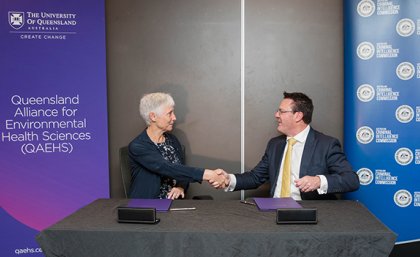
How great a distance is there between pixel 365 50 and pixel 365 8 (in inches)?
13.6

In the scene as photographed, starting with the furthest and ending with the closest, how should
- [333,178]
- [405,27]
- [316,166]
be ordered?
[405,27], [316,166], [333,178]

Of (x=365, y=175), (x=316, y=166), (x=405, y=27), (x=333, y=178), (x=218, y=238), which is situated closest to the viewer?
(x=218, y=238)

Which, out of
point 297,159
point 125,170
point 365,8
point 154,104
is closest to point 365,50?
point 365,8

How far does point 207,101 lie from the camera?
3.79 meters

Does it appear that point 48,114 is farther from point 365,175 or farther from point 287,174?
point 365,175

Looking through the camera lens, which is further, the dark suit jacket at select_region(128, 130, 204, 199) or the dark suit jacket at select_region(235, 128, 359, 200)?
the dark suit jacket at select_region(128, 130, 204, 199)

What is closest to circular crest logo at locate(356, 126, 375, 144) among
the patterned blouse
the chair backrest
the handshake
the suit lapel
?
the suit lapel

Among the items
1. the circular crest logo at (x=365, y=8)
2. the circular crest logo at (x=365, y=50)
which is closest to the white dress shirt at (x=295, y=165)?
the circular crest logo at (x=365, y=50)

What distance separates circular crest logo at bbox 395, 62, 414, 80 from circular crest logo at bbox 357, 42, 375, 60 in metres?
0.25

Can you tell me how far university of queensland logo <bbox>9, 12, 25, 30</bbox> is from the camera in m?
3.47

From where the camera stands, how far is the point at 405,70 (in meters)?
3.30

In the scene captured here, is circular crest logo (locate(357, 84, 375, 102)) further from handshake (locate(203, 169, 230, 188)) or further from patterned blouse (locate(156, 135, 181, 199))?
patterned blouse (locate(156, 135, 181, 199))

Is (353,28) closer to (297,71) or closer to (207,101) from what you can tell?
(297,71)

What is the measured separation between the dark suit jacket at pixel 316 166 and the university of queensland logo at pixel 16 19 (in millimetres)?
2265
